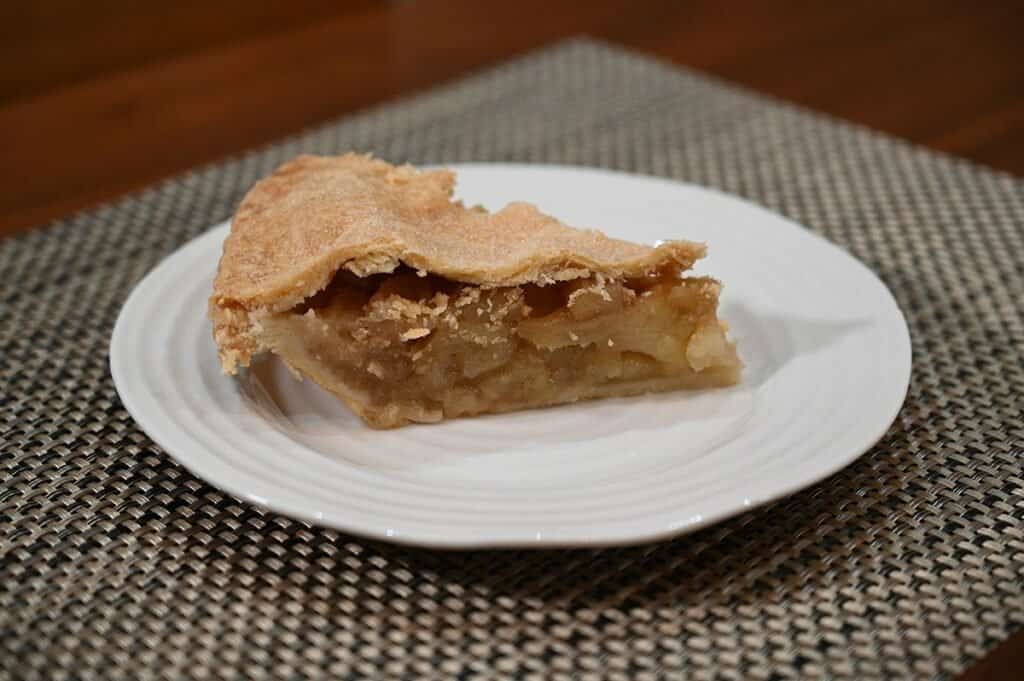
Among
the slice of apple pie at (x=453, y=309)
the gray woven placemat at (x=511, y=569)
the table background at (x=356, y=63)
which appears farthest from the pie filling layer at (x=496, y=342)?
the table background at (x=356, y=63)

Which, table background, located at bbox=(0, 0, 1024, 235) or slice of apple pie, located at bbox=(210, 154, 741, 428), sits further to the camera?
table background, located at bbox=(0, 0, 1024, 235)

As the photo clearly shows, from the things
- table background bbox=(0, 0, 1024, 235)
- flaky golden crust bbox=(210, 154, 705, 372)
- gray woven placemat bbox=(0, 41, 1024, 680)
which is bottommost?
table background bbox=(0, 0, 1024, 235)

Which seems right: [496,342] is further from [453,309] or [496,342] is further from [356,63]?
[356,63]

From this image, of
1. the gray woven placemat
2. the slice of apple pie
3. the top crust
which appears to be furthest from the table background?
the slice of apple pie

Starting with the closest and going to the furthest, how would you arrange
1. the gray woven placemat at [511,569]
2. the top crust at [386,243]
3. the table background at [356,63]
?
the gray woven placemat at [511,569] → the top crust at [386,243] → the table background at [356,63]

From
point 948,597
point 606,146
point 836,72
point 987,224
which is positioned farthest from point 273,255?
point 836,72

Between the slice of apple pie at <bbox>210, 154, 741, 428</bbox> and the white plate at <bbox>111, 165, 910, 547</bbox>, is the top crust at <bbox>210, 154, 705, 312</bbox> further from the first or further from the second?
the white plate at <bbox>111, 165, 910, 547</bbox>

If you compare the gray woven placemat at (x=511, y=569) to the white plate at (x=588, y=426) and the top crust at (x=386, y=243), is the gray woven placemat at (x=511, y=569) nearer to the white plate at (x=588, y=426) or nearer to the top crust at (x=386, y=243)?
the white plate at (x=588, y=426)

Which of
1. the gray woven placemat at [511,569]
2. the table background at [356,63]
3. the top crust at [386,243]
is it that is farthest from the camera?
the table background at [356,63]
